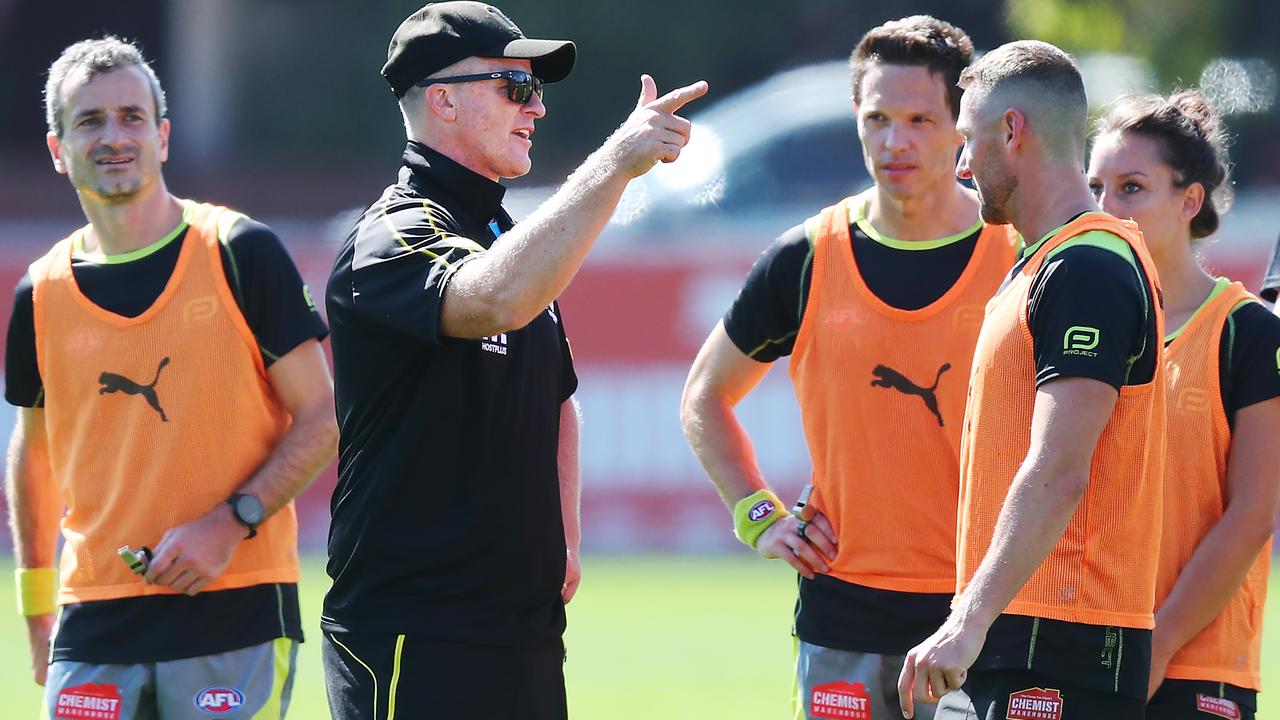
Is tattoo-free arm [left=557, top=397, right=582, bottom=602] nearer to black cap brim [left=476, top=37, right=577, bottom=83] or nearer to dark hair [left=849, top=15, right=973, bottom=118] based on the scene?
black cap brim [left=476, top=37, right=577, bottom=83]

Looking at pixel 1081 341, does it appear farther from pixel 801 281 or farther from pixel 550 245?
pixel 801 281

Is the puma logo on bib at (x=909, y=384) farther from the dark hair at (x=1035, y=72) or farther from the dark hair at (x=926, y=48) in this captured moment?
the dark hair at (x=1035, y=72)

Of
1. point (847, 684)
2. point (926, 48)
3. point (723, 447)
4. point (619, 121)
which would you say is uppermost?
point (619, 121)

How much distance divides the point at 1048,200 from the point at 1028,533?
34.2 inches

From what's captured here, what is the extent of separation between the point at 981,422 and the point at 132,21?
65.4 feet

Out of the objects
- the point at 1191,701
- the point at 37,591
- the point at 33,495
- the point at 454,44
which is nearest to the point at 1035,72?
the point at 454,44

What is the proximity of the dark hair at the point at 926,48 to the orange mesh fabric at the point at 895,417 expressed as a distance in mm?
540

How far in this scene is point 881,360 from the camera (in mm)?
5422

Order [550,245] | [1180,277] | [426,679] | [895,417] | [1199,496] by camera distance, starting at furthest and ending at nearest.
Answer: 1. [895,417]
2. [1180,277]
3. [1199,496]
4. [426,679]
5. [550,245]

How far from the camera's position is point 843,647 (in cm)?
543

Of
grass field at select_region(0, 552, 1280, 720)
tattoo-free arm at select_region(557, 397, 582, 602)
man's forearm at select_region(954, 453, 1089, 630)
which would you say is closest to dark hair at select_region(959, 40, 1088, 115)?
man's forearm at select_region(954, 453, 1089, 630)

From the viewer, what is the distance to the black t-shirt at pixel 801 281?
18.0ft

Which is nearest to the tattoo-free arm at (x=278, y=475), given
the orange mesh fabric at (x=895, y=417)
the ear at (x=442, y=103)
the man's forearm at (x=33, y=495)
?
the man's forearm at (x=33, y=495)

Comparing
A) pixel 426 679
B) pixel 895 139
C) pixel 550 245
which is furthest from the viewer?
pixel 895 139
